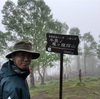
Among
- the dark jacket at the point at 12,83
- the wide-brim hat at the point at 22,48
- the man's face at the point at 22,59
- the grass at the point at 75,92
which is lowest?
the grass at the point at 75,92

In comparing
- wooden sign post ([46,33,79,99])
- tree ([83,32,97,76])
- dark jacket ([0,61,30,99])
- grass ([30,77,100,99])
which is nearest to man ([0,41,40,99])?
dark jacket ([0,61,30,99])

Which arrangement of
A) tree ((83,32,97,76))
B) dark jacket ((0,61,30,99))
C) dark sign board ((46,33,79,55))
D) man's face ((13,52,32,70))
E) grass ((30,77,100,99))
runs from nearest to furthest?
dark jacket ((0,61,30,99))
man's face ((13,52,32,70))
dark sign board ((46,33,79,55))
grass ((30,77,100,99))
tree ((83,32,97,76))

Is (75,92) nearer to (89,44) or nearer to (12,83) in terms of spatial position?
(12,83)

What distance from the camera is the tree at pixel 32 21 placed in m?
16.3

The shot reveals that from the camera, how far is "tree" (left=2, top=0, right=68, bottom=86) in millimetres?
16297

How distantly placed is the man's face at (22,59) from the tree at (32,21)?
14.3 meters

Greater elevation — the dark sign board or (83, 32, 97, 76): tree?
(83, 32, 97, 76): tree

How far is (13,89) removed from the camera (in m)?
1.57

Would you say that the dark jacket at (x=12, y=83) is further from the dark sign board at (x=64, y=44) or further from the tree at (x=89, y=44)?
the tree at (x=89, y=44)

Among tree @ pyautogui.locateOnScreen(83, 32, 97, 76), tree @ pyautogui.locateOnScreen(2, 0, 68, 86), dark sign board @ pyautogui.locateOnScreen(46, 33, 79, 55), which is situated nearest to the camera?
dark sign board @ pyautogui.locateOnScreen(46, 33, 79, 55)

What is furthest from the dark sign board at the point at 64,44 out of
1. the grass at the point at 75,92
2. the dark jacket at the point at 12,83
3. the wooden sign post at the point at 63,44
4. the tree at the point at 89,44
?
the tree at the point at 89,44

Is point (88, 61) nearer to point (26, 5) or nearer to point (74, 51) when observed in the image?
point (26, 5)

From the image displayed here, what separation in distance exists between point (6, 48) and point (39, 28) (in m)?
2.67

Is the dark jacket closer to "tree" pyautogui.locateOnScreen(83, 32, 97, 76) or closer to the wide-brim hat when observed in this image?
the wide-brim hat
